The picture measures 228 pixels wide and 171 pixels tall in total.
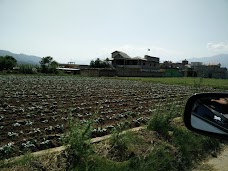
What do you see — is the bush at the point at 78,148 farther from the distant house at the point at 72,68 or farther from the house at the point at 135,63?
the house at the point at 135,63

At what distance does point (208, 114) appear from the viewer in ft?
7.77

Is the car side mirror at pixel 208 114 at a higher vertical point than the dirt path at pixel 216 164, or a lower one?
higher

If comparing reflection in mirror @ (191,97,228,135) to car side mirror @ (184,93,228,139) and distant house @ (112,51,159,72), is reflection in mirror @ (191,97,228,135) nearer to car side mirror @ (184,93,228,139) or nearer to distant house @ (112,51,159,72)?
car side mirror @ (184,93,228,139)

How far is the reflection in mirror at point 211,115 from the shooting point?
7.10ft

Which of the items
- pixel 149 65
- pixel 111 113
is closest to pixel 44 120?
pixel 111 113

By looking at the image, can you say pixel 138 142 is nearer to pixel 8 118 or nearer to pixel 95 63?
pixel 8 118

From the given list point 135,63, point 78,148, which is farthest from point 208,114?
point 135,63

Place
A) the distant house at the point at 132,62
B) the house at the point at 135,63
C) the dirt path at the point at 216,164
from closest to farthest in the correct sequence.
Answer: the dirt path at the point at 216,164
the house at the point at 135,63
the distant house at the point at 132,62

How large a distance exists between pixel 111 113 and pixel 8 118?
14.1 feet

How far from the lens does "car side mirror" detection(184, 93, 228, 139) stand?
217 centimetres

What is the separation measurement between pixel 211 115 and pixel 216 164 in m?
4.69

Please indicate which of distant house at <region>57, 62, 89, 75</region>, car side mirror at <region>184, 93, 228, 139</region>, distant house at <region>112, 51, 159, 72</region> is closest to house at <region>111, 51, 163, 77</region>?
distant house at <region>112, 51, 159, 72</region>

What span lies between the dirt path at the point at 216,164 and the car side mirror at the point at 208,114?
12.9ft

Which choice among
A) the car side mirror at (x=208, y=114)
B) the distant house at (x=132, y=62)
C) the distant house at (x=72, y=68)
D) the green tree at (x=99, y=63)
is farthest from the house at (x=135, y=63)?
the car side mirror at (x=208, y=114)
